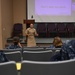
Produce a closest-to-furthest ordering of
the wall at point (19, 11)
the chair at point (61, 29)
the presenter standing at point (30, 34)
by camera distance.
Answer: the presenter standing at point (30, 34) → the chair at point (61, 29) → the wall at point (19, 11)

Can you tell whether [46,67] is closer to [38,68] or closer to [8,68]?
[38,68]

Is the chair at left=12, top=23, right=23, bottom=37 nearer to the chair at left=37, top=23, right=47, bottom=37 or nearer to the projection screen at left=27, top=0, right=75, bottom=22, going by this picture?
the projection screen at left=27, top=0, right=75, bottom=22

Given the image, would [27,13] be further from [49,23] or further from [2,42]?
[2,42]

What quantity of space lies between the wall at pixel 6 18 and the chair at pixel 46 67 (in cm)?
A: 819

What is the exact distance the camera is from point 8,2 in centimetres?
1145

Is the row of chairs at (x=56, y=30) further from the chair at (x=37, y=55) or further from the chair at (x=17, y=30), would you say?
the chair at (x=37, y=55)

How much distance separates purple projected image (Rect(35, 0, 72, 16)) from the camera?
39.1 ft

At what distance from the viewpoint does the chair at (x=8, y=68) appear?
198cm

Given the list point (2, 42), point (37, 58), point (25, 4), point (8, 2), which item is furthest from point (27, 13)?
point (37, 58)

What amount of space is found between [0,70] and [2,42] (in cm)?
804

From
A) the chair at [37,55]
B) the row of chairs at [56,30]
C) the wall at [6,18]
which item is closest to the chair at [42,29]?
the row of chairs at [56,30]

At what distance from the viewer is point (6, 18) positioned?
35.9 feet

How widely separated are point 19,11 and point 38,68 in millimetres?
10478

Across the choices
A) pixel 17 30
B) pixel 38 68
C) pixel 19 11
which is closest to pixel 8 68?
pixel 38 68
